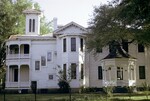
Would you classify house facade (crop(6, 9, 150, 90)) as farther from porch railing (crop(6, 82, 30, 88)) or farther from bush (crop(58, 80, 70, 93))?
bush (crop(58, 80, 70, 93))

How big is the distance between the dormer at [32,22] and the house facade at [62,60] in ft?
5.10

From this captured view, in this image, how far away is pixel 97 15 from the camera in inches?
1625

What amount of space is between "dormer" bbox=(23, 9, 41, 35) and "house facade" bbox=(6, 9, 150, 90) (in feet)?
5.10

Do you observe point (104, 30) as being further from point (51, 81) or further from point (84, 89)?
point (51, 81)

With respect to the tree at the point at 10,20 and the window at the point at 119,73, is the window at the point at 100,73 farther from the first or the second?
the tree at the point at 10,20

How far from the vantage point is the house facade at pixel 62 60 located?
4566cm

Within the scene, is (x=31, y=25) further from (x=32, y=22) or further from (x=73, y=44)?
(x=73, y=44)

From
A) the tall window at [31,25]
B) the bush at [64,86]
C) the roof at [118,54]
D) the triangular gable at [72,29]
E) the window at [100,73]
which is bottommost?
the bush at [64,86]

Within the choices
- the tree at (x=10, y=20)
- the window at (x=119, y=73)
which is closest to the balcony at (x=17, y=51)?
the tree at (x=10, y=20)

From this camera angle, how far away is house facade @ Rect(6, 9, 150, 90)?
45.7 m

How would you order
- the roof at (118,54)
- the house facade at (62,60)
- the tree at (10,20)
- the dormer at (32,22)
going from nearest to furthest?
the roof at (118,54) < the house facade at (62,60) < the dormer at (32,22) < the tree at (10,20)

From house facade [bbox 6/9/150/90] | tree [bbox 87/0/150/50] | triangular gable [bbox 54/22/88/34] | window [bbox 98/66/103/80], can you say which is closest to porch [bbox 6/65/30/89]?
house facade [bbox 6/9/150/90]

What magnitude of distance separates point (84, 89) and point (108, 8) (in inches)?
504

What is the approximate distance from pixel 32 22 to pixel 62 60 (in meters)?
9.93
